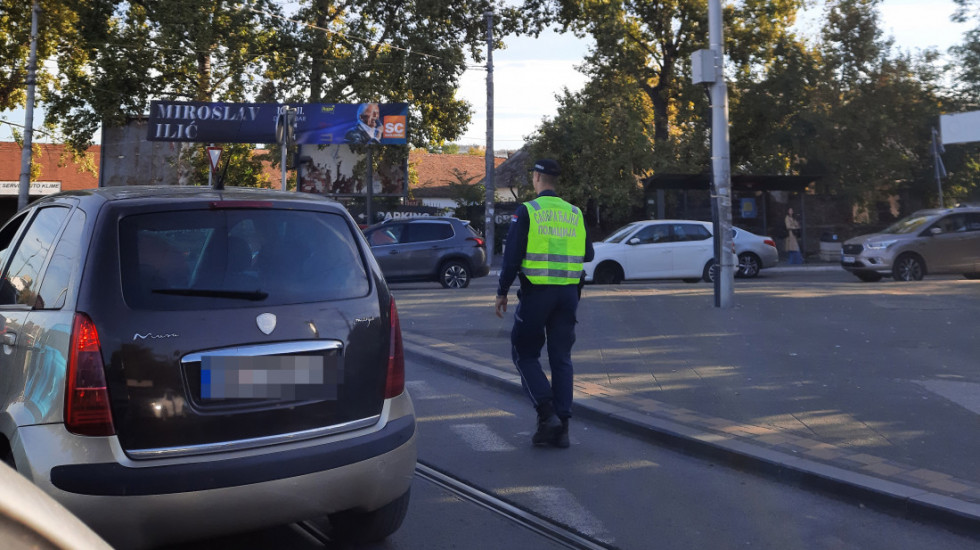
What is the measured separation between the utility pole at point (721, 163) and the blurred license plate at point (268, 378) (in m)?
9.66

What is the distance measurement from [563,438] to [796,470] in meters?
1.59

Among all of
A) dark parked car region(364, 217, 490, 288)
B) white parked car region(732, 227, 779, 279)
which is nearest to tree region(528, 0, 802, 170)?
white parked car region(732, 227, 779, 279)

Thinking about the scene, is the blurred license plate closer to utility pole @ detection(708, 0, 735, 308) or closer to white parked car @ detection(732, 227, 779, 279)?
utility pole @ detection(708, 0, 735, 308)

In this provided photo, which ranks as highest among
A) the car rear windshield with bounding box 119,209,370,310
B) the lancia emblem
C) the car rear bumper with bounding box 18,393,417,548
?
the car rear windshield with bounding box 119,209,370,310

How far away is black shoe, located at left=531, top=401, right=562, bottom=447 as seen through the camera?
20.6 feet

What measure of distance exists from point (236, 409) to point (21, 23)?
38.8 metres

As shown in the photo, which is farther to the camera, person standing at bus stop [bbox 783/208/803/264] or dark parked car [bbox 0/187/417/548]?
person standing at bus stop [bbox 783/208/803/264]

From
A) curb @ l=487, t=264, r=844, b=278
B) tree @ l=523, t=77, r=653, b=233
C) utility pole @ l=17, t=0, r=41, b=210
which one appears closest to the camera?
curb @ l=487, t=264, r=844, b=278

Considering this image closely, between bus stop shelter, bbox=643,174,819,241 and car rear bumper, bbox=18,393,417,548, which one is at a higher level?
bus stop shelter, bbox=643,174,819,241

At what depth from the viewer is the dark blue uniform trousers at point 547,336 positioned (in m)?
6.09

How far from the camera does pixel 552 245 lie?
6.10m

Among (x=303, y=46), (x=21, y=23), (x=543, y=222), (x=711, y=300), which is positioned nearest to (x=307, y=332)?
(x=543, y=222)

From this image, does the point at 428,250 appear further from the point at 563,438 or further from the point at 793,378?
the point at 563,438

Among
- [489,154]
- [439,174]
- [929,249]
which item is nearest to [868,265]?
[929,249]
